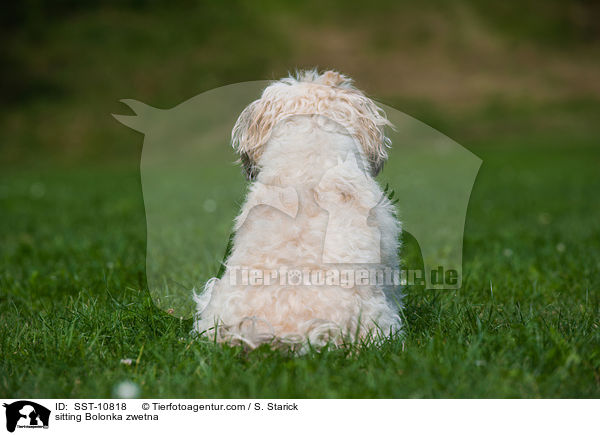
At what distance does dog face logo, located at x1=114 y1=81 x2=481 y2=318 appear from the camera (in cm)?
352

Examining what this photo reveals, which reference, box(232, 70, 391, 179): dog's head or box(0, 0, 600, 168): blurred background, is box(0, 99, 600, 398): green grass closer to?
box(232, 70, 391, 179): dog's head

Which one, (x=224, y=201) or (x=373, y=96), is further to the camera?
(x=224, y=201)

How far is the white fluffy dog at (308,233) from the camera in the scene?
8.82 feet

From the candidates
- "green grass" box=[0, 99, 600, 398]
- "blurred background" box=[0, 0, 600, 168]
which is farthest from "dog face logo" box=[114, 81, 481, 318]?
"blurred background" box=[0, 0, 600, 168]

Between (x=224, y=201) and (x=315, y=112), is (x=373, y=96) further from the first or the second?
(x=224, y=201)

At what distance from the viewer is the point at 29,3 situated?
89.7 feet

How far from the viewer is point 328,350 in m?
2.71

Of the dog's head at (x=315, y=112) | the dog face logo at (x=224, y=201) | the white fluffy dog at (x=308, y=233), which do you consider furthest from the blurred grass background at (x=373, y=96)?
the dog's head at (x=315, y=112)

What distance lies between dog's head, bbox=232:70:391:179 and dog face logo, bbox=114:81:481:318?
0.04 meters

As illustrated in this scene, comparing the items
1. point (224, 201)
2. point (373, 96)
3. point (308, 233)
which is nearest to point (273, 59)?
point (224, 201)
